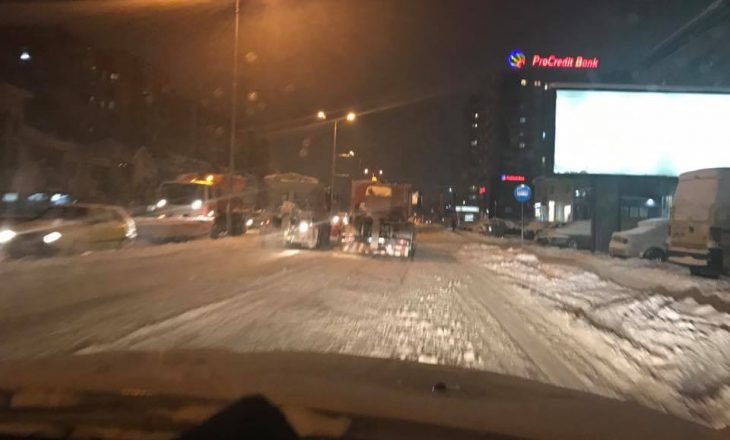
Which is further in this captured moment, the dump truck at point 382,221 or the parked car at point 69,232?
the dump truck at point 382,221

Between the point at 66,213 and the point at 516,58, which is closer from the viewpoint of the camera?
the point at 66,213

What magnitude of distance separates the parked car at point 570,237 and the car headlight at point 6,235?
1167 inches

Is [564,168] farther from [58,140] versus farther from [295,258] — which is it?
[58,140]

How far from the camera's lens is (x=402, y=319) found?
11.6m

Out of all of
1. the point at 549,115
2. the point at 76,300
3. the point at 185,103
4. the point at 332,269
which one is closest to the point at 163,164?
the point at 185,103

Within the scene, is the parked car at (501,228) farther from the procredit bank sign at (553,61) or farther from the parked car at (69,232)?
the parked car at (69,232)

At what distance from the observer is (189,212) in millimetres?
31859

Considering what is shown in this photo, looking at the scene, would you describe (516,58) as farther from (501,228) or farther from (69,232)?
(69,232)

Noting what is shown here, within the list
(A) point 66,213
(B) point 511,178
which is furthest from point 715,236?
(B) point 511,178

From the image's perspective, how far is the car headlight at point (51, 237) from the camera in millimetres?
19781

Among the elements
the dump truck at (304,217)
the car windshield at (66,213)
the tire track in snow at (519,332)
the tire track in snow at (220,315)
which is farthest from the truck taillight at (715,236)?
the car windshield at (66,213)

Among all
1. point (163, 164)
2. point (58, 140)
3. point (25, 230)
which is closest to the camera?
point (25, 230)

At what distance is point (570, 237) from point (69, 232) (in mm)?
28874

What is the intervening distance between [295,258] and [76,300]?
12232mm
